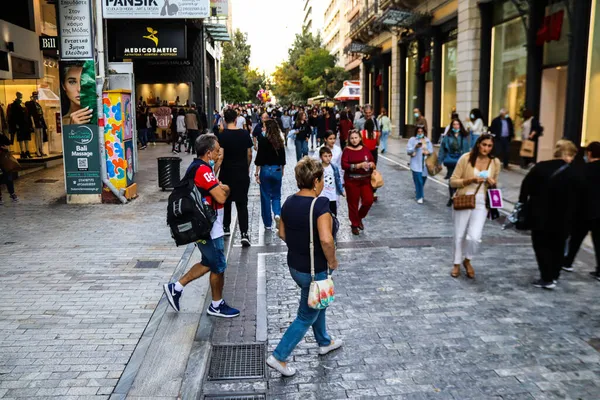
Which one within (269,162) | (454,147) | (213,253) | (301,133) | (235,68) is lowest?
(213,253)

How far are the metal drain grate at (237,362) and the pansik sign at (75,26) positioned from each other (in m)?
8.71

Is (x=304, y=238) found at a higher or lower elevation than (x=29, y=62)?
lower

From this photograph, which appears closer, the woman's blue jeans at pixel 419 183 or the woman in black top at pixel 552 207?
the woman in black top at pixel 552 207

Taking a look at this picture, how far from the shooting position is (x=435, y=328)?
18.7ft

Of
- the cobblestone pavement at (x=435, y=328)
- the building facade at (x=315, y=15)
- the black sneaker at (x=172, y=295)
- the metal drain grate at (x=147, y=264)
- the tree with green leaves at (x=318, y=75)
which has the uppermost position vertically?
the building facade at (x=315, y=15)

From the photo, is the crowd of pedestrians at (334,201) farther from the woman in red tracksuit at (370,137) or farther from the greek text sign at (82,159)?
the greek text sign at (82,159)

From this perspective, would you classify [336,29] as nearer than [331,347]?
No

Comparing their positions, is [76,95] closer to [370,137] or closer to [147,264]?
[147,264]

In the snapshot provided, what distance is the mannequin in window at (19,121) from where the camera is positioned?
18.1 meters

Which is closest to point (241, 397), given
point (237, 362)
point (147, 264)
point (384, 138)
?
point (237, 362)

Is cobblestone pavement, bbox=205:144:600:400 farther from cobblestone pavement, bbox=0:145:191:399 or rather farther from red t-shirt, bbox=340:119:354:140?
→ red t-shirt, bbox=340:119:354:140

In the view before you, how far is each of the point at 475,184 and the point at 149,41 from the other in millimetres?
14720

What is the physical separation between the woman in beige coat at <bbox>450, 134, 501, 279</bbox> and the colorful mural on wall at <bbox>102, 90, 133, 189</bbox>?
7688mm

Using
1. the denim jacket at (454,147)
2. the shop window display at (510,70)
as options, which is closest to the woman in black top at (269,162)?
the denim jacket at (454,147)
